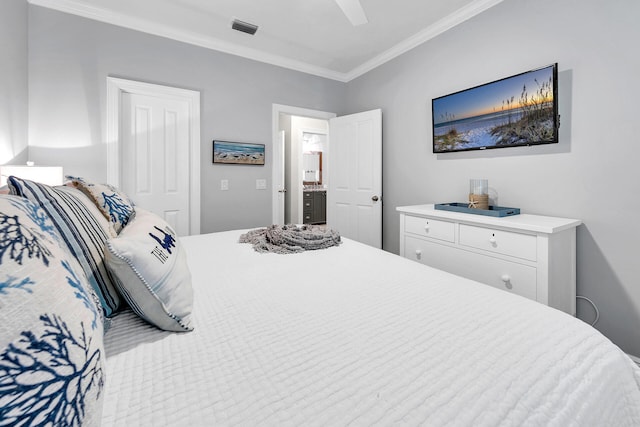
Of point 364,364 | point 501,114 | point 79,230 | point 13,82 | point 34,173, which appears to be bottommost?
point 364,364

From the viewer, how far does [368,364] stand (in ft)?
2.20

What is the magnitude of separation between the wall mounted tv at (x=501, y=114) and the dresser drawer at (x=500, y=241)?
2.44 feet

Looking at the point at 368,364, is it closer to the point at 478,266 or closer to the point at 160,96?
the point at 478,266

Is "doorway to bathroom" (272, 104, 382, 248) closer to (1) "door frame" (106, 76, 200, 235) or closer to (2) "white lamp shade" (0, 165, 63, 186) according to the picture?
(1) "door frame" (106, 76, 200, 235)

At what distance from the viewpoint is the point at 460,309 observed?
935 millimetres

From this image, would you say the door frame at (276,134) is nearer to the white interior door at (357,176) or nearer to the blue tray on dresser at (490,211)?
the white interior door at (357,176)

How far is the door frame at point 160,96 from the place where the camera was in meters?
2.63

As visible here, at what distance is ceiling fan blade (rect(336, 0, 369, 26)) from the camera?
5.46 ft

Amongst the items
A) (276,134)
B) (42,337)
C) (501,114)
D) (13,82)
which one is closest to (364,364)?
(42,337)

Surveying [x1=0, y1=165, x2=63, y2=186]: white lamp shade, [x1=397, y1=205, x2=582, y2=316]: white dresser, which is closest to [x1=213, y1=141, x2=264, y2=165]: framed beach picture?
[x1=0, y1=165, x2=63, y2=186]: white lamp shade

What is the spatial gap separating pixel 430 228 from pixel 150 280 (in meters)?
2.15

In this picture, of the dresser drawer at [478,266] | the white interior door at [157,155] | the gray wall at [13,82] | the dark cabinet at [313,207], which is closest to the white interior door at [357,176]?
the dresser drawer at [478,266]

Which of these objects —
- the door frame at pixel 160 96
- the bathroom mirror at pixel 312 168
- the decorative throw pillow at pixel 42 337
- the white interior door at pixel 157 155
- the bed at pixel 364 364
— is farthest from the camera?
the bathroom mirror at pixel 312 168

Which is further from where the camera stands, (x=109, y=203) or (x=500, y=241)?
(x=500, y=241)
